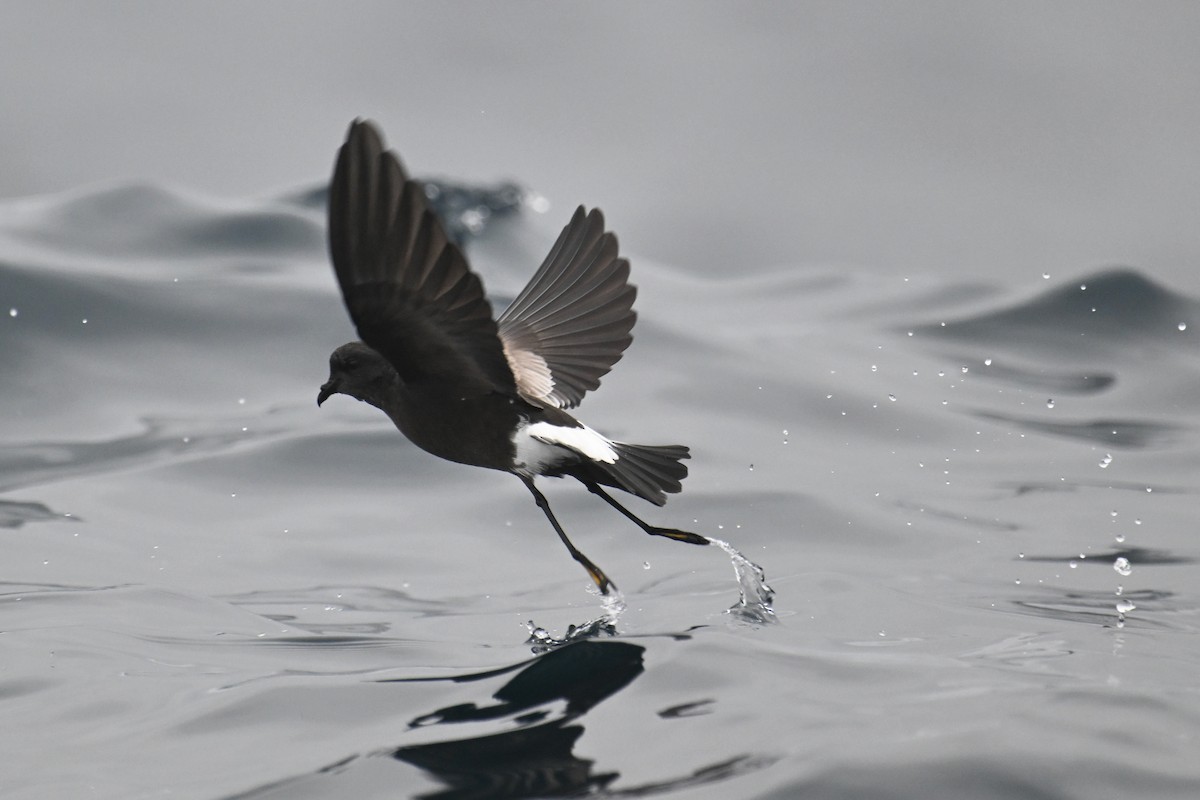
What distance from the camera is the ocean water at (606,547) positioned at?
3.66 m

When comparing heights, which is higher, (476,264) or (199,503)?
(476,264)

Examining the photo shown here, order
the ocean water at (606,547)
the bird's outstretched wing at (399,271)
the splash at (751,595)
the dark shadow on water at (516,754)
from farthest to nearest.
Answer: the splash at (751,595) < the ocean water at (606,547) < the bird's outstretched wing at (399,271) < the dark shadow on water at (516,754)

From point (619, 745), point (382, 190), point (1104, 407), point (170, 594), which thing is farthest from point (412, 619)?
point (1104, 407)

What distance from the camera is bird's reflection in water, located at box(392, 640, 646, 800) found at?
3398 millimetres

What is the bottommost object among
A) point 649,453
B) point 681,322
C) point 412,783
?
point 412,783

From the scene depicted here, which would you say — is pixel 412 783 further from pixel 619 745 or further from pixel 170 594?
pixel 170 594

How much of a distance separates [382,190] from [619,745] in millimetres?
1460

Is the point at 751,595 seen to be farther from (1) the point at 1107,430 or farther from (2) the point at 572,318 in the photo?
(1) the point at 1107,430

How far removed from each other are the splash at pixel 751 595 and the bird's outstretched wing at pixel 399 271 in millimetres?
1198

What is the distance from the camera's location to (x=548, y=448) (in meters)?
4.64

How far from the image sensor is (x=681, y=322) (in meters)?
10.2

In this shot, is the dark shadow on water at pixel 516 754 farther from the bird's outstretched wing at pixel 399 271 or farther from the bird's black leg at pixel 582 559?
the bird's outstretched wing at pixel 399 271

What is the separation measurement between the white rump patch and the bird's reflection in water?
0.58 meters

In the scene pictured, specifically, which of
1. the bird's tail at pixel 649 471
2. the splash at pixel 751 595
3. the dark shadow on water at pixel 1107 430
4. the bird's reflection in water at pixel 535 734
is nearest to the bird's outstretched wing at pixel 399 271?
the bird's tail at pixel 649 471
